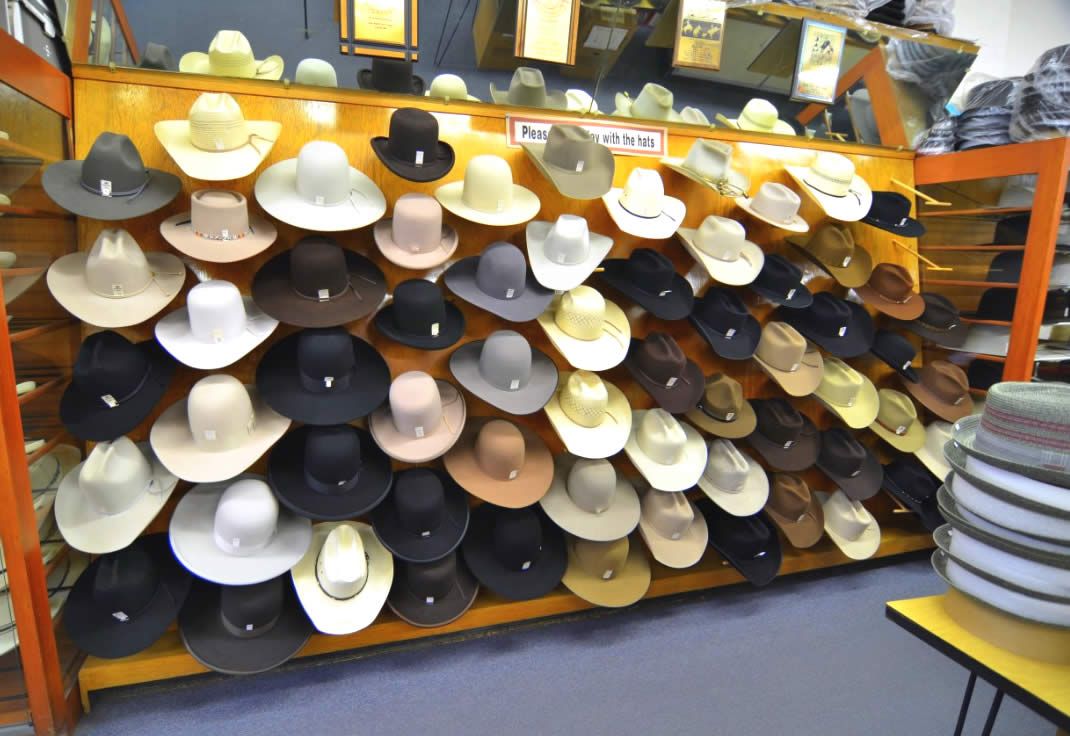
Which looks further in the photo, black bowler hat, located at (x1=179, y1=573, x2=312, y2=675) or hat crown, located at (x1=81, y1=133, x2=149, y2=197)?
black bowler hat, located at (x1=179, y1=573, x2=312, y2=675)

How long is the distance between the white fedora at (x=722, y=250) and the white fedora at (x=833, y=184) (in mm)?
496

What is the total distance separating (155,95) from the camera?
2061 millimetres

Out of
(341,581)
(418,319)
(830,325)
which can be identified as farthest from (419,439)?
(830,325)

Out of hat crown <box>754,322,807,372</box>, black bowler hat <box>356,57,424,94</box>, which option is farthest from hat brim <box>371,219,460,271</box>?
hat crown <box>754,322,807,372</box>

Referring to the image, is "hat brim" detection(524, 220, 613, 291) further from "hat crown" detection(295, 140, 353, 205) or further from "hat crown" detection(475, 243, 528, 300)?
"hat crown" detection(295, 140, 353, 205)

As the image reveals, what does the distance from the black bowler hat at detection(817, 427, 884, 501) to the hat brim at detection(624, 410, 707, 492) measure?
30.0 inches

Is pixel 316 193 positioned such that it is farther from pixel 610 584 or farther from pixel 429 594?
pixel 610 584

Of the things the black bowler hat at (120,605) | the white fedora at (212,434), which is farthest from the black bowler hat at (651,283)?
the black bowler hat at (120,605)

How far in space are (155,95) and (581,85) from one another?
1.82 meters

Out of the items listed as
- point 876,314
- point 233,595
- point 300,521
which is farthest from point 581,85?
point 233,595

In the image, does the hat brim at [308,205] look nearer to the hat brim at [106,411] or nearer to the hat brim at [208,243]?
the hat brim at [208,243]

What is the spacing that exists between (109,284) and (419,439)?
1096mm

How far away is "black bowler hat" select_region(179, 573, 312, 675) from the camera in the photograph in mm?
2049

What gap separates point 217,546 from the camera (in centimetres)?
203
